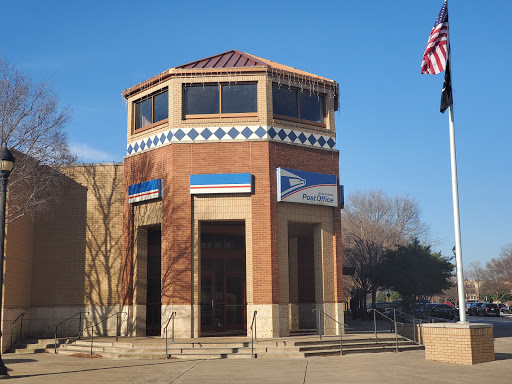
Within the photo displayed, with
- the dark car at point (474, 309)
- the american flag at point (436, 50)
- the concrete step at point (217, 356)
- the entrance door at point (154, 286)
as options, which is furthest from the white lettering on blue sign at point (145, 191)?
the dark car at point (474, 309)

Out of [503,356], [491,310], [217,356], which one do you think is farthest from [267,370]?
[491,310]

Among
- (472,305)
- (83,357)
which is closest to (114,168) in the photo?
(83,357)

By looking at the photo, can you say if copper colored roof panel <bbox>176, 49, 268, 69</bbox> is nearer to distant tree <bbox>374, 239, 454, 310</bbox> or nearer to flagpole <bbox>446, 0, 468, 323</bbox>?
flagpole <bbox>446, 0, 468, 323</bbox>

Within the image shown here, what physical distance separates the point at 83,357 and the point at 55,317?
17.7 feet

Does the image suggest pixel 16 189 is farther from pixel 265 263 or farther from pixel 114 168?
pixel 265 263

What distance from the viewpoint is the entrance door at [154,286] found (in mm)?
23016

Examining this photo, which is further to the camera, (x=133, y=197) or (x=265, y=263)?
(x=133, y=197)

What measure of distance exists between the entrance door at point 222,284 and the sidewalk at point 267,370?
20.5ft

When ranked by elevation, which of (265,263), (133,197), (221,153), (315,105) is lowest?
(265,263)

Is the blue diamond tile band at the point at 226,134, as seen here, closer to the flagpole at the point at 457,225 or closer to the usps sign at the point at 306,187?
the usps sign at the point at 306,187

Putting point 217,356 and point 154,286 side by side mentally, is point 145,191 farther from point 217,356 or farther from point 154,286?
point 217,356

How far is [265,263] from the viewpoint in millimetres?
20359

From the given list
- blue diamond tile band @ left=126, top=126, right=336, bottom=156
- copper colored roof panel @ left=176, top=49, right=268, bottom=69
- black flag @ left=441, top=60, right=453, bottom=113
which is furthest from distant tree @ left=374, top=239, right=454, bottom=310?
black flag @ left=441, top=60, right=453, bottom=113

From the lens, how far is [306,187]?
71.3 feet
